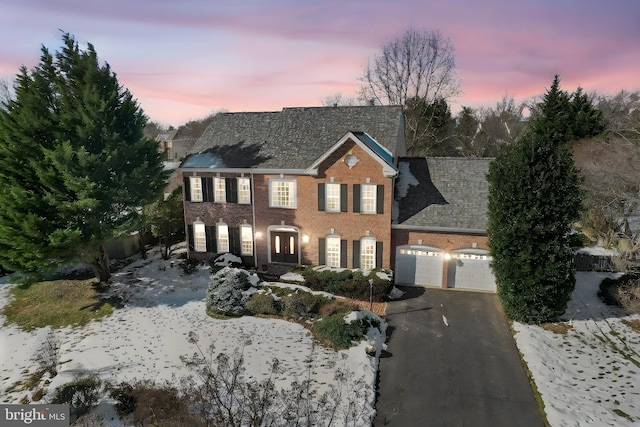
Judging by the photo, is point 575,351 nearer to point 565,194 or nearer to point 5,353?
point 565,194

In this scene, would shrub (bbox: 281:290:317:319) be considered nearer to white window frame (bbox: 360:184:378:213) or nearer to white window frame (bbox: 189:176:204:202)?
white window frame (bbox: 360:184:378:213)

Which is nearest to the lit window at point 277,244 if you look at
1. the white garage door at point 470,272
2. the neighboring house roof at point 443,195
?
the neighboring house roof at point 443,195

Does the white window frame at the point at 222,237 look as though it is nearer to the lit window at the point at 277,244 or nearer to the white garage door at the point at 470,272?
the lit window at the point at 277,244

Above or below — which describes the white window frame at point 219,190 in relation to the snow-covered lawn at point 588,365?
above

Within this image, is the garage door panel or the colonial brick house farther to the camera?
the colonial brick house

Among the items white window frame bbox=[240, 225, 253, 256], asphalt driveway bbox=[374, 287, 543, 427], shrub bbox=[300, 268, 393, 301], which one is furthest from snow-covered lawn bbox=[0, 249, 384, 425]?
white window frame bbox=[240, 225, 253, 256]

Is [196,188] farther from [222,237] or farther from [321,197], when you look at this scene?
[321,197]
